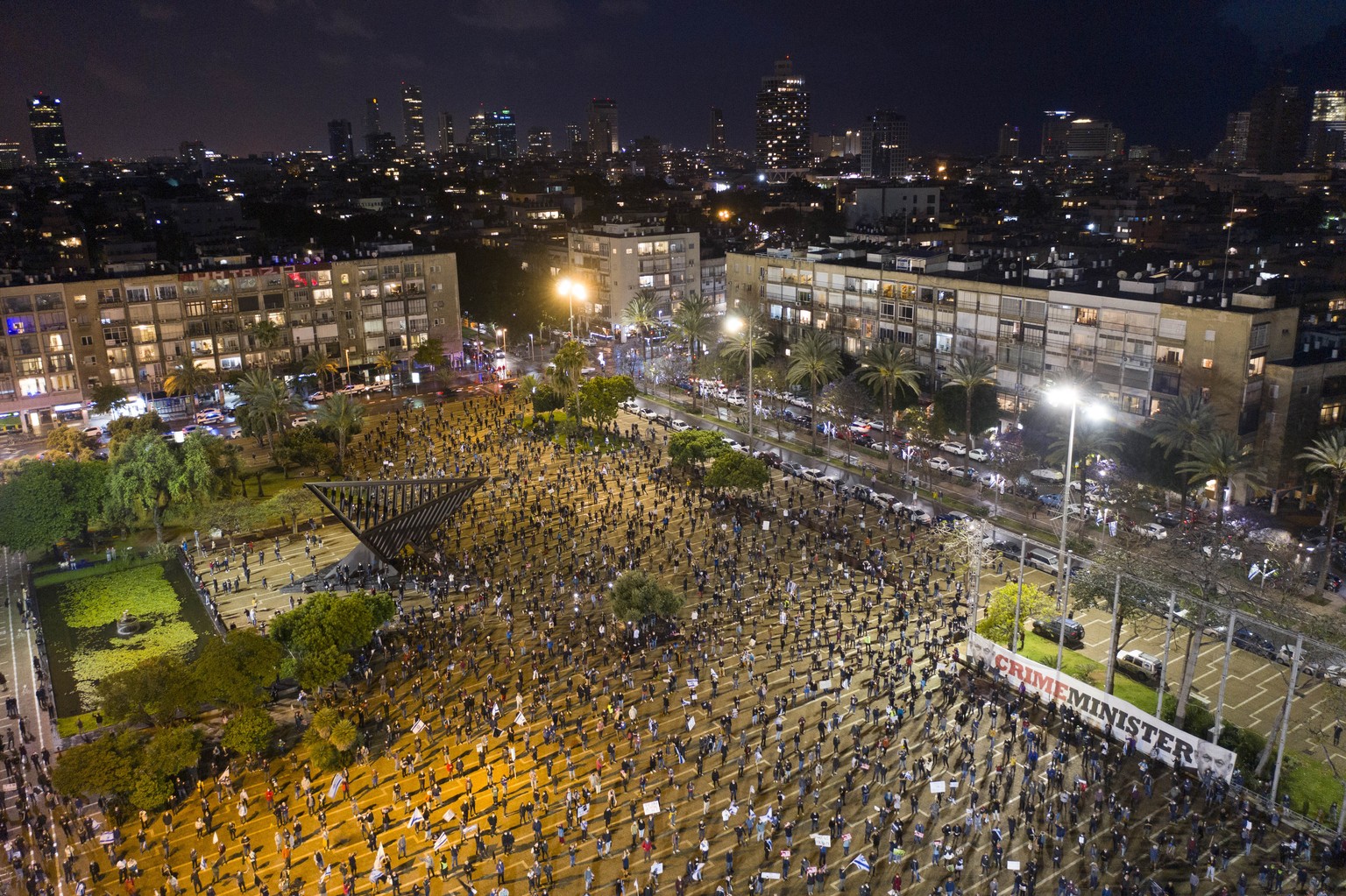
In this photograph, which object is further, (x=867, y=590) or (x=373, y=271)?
(x=373, y=271)

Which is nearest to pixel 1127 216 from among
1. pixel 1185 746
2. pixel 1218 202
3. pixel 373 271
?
pixel 1218 202

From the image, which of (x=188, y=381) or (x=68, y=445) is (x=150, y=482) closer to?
(x=68, y=445)

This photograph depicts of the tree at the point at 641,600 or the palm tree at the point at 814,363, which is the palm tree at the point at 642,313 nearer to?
the palm tree at the point at 814,363

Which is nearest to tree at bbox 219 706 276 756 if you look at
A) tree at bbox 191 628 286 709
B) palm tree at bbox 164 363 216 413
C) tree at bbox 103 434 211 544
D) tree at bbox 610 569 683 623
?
tree at bbox 191 628 286 709

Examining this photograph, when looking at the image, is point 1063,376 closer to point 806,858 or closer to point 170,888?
point 806,858

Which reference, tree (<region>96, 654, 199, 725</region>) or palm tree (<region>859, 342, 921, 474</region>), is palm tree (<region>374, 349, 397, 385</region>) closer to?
palm tree (<region>859, 342, 921, 474</region>)

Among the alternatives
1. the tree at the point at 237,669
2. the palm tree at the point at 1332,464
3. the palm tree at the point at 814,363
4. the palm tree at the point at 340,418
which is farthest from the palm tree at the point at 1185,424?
the palm tree at the point at 340,418

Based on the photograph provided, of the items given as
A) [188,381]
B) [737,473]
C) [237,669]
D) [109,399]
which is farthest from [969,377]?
[109,399]
